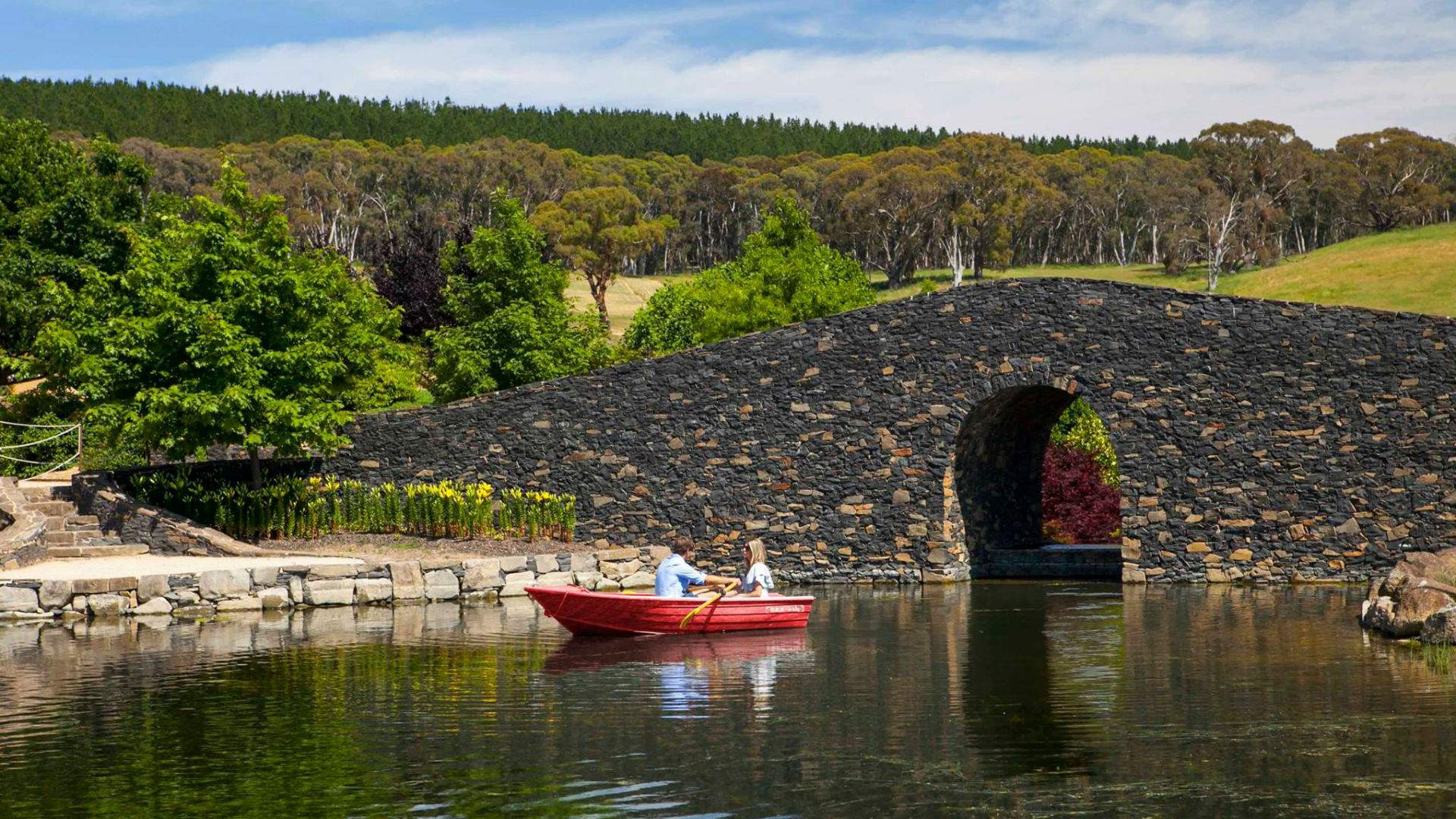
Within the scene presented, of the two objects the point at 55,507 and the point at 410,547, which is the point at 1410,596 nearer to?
the point at 410,547

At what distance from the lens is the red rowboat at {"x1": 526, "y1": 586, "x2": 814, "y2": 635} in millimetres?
18266

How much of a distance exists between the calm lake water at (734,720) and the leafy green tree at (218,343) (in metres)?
6.09

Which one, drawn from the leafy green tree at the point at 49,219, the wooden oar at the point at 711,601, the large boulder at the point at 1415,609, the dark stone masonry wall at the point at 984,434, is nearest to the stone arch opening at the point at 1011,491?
the dark stone masonry wall at the point at 984,434

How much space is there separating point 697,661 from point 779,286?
24348 mm

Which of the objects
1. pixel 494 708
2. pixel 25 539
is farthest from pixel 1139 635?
pixel 25 539

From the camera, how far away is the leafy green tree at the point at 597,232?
276 ft

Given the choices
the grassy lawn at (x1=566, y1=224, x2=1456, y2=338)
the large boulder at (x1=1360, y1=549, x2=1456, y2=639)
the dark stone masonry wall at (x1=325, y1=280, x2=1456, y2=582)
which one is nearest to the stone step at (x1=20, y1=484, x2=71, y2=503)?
the dark stone masonry wall at (x1=325, y1=280, x2=1456, y2=582)

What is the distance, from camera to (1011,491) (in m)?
28.4

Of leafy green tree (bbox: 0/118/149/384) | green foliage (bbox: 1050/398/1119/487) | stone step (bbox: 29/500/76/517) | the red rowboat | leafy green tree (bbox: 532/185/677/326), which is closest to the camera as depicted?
the red rowboat

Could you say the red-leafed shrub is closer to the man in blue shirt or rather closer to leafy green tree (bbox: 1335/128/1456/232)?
the man in blue shirt

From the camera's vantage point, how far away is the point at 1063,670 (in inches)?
598

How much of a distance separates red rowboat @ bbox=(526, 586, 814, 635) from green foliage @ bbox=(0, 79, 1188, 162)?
11156 centimetres

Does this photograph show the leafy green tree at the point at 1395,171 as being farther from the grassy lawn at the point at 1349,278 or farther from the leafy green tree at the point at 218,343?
the leafy green tree at the point at 218,343

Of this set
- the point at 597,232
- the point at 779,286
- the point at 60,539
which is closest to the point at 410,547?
the point at 60,539
